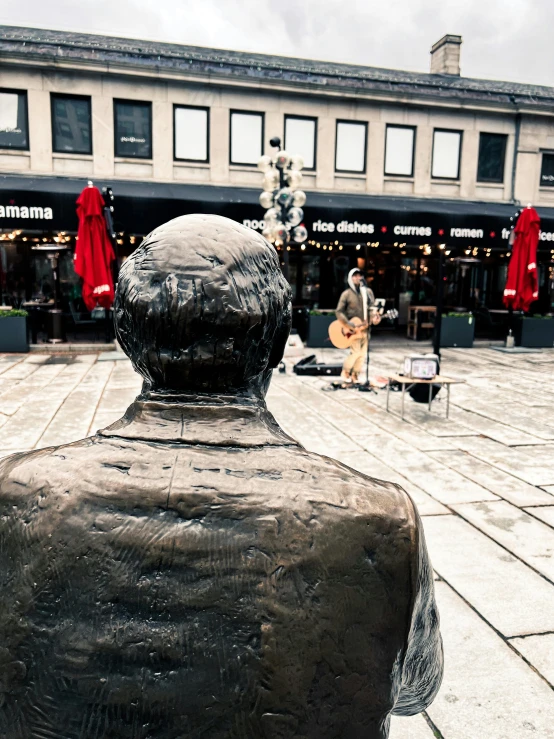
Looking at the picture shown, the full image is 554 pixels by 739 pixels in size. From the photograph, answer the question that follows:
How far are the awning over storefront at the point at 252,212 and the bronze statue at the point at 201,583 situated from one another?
13.9 metres

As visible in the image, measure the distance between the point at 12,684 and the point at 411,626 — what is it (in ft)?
2.28

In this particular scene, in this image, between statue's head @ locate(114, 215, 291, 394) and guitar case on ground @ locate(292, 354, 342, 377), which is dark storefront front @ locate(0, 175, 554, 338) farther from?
statue's head @ locate(114, 215, 291, 394)

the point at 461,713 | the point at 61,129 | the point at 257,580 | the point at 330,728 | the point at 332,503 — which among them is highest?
the point at 61,129

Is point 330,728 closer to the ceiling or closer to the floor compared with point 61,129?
closer to the floor

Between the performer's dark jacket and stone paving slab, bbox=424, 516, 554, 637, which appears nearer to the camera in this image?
stone paving slab, bbox=424, 516, 554, 637

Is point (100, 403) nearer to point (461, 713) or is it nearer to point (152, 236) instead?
point (461, 713)

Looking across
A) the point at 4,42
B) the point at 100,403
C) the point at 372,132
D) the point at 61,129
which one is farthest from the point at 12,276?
the point at 372,132

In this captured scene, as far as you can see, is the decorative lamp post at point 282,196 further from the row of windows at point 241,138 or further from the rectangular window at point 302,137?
the rectangular window at point 302,137

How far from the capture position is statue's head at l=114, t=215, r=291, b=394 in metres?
1.04

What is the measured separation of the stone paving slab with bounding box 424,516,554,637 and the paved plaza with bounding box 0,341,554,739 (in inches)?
0.4

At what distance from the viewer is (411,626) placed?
102 cm

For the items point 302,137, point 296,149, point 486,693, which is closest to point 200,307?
point 486,693

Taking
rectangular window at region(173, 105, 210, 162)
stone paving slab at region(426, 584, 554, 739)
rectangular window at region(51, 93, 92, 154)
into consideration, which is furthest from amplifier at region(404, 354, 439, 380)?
rectangular window at region(51, 93, 92, 154)

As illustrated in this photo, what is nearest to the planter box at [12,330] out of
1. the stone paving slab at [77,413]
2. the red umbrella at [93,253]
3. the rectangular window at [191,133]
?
the red umbrella at [93,253]
